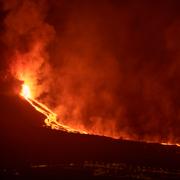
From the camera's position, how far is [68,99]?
1133 inches

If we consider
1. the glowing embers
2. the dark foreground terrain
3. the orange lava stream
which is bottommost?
the dark foreground terrain

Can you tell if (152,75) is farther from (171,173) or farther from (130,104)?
(171,173)

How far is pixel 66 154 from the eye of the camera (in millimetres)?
A: 19656

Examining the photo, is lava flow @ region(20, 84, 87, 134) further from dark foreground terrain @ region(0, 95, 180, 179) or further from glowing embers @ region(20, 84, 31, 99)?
dark foreground terrain @ region(0, 95, 180, 179)

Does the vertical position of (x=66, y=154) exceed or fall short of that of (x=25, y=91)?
it falls short

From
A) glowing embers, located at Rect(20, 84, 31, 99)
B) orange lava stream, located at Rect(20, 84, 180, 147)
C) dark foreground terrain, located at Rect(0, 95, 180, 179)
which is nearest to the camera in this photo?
dark foreground terrain, located at Rect(0, 95, 180, 179)

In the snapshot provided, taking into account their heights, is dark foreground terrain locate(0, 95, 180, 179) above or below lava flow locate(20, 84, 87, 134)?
below

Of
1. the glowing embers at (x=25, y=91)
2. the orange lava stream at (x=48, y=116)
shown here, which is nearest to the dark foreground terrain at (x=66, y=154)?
the orange lava stream at (x=48, y=116)

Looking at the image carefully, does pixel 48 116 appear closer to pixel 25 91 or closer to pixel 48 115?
pixel 48 115

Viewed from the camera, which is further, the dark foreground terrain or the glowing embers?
the glowing embers

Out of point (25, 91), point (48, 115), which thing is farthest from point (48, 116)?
point (25, 91)

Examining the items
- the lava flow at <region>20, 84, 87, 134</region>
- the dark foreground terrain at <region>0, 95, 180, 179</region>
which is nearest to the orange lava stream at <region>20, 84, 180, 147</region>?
the lava flow at <region>20, 84, 87, 134</region>

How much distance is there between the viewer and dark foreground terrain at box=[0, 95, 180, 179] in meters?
18.8

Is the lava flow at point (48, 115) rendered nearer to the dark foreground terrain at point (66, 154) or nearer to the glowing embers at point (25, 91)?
the glowing embers at point (25, 91)
